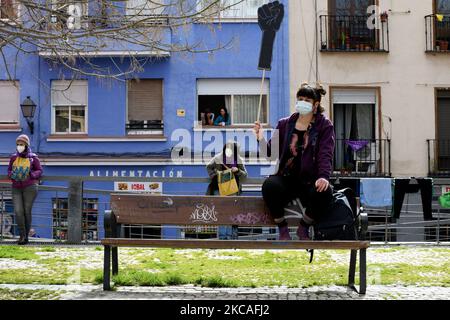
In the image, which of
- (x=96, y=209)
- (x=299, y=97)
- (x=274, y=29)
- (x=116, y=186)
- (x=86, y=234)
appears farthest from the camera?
(x=116, y=186)

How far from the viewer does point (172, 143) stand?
72.1 feet

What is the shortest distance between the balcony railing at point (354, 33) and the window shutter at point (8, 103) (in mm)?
10034

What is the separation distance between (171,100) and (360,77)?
6146 mm

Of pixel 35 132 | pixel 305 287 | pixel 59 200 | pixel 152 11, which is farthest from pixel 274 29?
pixel 35 132

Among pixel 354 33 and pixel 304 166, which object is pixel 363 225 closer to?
pixel 304 166

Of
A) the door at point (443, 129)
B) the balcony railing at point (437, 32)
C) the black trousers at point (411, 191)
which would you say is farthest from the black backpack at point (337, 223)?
the balcony railing at point (437, 32)

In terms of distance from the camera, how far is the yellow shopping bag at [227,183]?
12.0m

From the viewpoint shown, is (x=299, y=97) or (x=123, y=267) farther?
(x=123, y=267)

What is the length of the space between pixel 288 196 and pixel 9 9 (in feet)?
15.7

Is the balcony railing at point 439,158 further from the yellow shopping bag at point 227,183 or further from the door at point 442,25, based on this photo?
the yellow shopping bag at point 227,183

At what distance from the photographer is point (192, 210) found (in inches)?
268

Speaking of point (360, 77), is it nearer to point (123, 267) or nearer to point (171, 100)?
point (171, 100)

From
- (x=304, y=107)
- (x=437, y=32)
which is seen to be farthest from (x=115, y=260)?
(x=437, y=32)

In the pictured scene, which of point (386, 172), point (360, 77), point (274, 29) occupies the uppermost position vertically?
point (360, 77)
